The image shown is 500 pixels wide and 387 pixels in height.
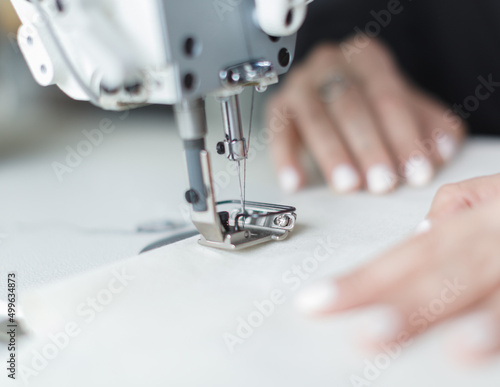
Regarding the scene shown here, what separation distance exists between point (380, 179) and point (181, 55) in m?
0.52

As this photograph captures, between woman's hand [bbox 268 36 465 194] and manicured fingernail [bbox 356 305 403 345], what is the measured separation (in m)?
0.52

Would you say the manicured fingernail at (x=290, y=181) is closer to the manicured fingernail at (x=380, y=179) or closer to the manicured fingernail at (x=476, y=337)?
the manicured fingernail at (x=380, y=179)

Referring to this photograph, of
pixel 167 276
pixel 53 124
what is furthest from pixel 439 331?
pixel 53 124

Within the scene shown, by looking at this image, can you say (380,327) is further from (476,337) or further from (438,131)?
(438,131)

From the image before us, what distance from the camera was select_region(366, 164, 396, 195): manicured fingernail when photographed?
107 cm

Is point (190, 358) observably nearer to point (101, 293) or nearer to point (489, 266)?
point (101, 293)

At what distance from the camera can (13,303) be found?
749 millimetres
